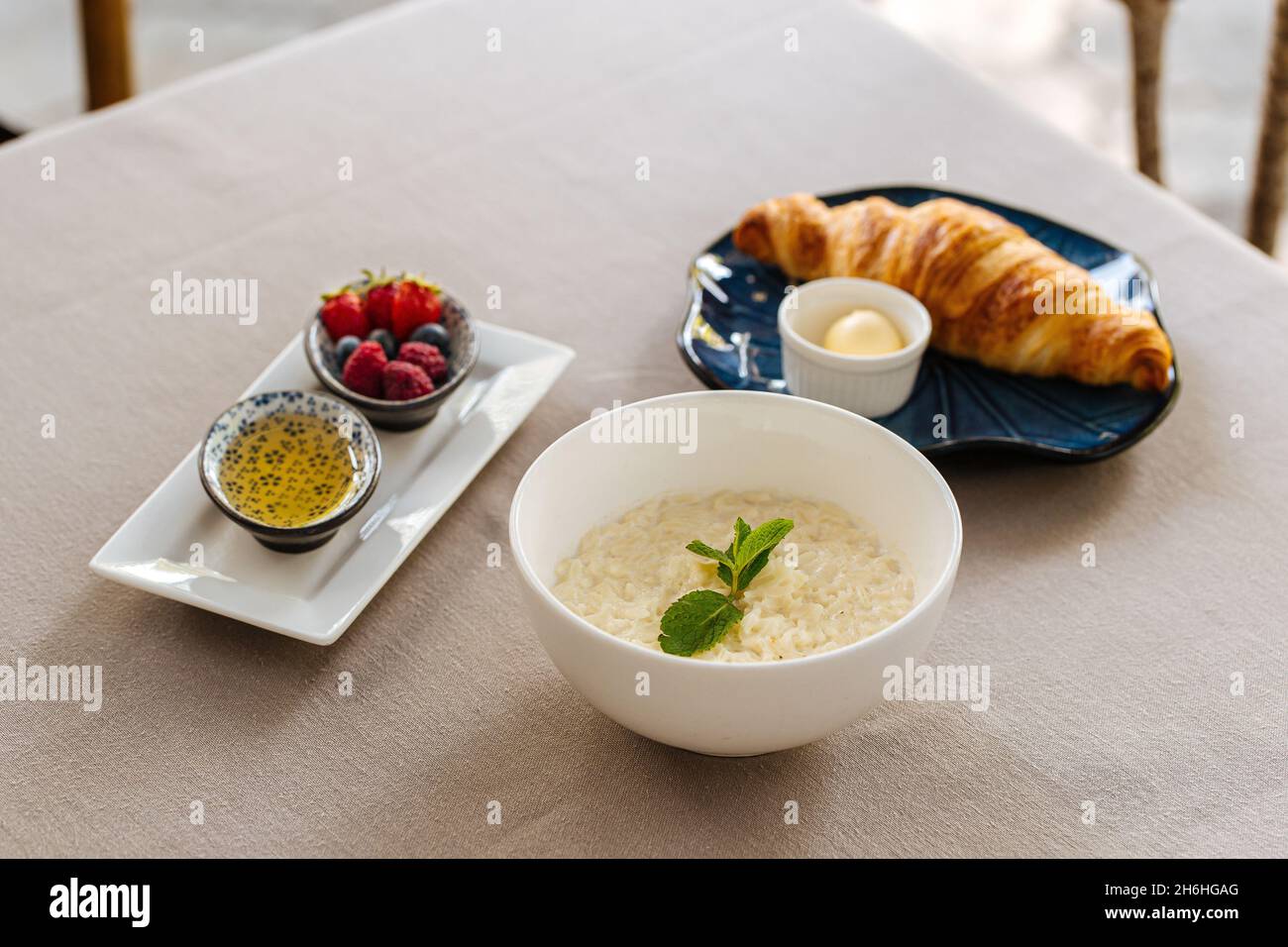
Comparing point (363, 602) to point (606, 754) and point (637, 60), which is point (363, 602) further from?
point (637, 60)

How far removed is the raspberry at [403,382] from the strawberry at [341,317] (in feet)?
0.31

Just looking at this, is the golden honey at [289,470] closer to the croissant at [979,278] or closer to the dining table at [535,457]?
the dining table at [535,457]

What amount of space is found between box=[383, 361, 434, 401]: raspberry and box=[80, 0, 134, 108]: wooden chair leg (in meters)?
1.69

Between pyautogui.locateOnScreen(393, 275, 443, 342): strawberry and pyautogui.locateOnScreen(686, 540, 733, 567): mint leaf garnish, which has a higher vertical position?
pyautogui.locateOnScreen(393, 275, 443, 342): strawberry

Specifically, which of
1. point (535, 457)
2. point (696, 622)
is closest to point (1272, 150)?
point (535, 457)

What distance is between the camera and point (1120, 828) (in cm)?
104

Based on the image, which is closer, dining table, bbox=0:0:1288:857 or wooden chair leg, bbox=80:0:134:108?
dining table, bbox=0:0:1288:857

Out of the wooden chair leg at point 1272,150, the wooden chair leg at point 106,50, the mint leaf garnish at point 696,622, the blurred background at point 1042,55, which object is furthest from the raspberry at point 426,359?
the blurred background at point 1042,55

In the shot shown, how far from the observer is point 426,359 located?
4.57 feet

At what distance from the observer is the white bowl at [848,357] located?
1.39 m

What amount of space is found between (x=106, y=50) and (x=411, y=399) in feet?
5.75

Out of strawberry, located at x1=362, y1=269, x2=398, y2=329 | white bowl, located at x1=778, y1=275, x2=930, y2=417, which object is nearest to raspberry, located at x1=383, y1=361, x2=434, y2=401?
strawberry, located at x1=362, y1=269, x2=398, y2=329

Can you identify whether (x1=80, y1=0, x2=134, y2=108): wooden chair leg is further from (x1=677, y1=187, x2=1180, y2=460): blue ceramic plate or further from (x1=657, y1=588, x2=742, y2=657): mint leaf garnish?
(x1=657, y1=588, x2=742, y2=657): mint leaf garnish

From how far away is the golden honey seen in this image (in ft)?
4.00
